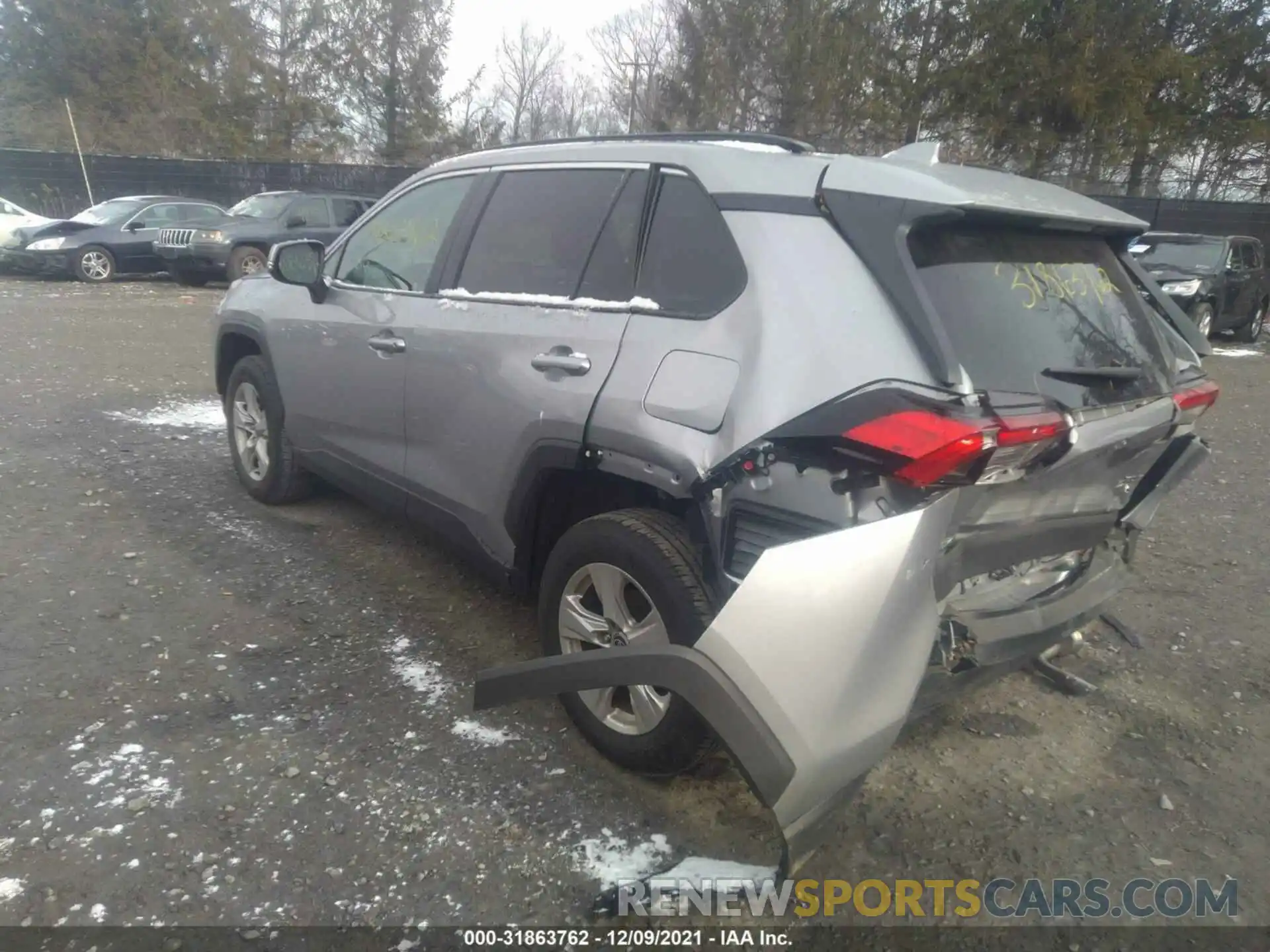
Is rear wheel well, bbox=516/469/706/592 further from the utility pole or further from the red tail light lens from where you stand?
the utility pole

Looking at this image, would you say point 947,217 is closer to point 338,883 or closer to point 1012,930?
point 1012,930

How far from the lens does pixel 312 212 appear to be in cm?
1528

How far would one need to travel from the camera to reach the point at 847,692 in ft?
6.75

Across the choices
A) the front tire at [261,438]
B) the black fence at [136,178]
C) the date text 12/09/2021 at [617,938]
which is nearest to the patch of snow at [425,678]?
the date text 12/09/2021 at [617,938]

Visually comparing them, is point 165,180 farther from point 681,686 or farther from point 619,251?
point 681,686

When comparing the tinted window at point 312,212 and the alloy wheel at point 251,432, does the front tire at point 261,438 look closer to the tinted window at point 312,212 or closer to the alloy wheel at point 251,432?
the alloy wheel at point 251,432

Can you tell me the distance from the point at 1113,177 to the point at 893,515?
2500 cm

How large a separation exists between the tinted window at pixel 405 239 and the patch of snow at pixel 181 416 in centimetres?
283

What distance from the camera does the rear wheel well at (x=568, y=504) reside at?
2678mm

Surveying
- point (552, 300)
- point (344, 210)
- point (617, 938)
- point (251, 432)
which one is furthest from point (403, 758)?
point (344, 210)

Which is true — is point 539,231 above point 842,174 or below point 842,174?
below

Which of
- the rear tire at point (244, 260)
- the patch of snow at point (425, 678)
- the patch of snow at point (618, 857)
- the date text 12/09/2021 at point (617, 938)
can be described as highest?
the rear tire at point (244, 260)

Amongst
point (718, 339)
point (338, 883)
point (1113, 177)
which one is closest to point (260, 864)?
point (338, 883)

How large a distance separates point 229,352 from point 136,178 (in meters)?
21.1
